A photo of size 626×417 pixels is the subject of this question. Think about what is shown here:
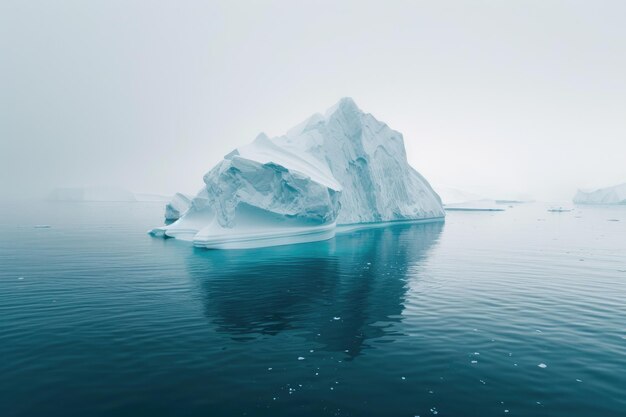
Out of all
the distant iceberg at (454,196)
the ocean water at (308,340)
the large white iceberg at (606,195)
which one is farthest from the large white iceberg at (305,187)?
the large white iceberg at (606,195)

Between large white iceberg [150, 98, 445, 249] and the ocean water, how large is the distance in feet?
28.6

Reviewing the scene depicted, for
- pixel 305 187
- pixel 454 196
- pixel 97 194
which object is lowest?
pixel 305 187

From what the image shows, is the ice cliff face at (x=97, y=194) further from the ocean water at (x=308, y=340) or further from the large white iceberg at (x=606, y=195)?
the large white iceberg at (x=606, y=195)

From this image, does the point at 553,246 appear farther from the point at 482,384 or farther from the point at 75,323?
the point at 75,323

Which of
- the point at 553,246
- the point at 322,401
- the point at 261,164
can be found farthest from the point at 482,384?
the point at 553,246

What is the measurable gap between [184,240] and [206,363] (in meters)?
30.6

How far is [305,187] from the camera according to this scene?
31531mm

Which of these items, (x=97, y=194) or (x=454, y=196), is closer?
(x=454, y=196)

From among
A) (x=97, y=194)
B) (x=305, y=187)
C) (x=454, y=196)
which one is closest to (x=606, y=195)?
(x=454, y=196)

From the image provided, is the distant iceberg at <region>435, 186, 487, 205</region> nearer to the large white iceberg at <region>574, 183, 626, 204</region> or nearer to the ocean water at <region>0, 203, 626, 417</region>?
the large white iceberg at <region>574, 183, 626, 204</region>

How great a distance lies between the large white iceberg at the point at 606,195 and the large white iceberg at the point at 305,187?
350 ft

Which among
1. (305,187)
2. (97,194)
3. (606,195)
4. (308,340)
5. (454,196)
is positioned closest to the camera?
(308,340)

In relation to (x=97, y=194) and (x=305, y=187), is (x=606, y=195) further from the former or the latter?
(x=97, y=194)

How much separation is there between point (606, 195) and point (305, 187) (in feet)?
476
